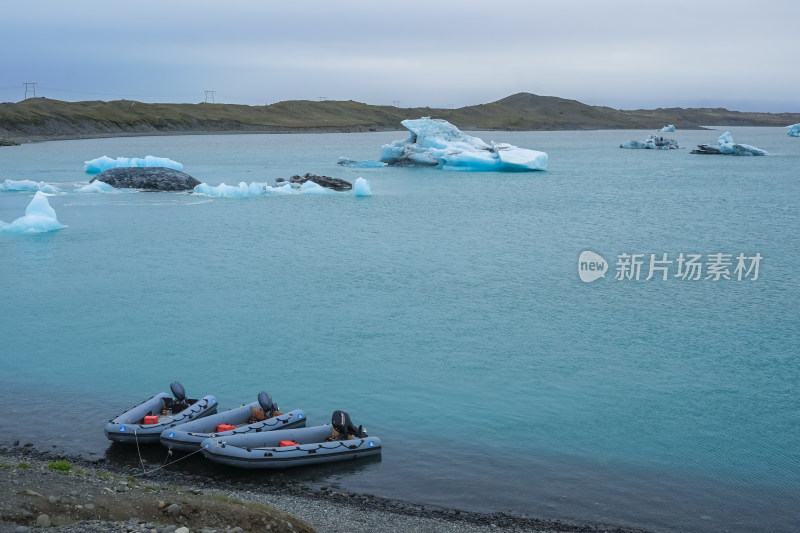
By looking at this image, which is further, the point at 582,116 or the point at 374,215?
the point at 582,116

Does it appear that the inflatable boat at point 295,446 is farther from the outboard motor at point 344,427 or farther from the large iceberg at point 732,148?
the large iceberg at point 732,148

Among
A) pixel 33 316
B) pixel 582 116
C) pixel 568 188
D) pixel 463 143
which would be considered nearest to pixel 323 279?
pixel 33 316

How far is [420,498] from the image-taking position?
25.4 ft

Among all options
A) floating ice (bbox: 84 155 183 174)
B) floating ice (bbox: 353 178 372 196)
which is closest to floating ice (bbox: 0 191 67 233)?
floating ice (bbox: 353 178 372 196)

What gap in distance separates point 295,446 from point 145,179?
30039 millimetres

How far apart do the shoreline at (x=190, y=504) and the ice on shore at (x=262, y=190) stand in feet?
83.8

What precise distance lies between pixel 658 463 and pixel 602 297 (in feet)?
25.4

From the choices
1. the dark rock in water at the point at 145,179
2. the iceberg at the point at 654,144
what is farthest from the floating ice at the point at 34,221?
the iceberg at the point at 654,144

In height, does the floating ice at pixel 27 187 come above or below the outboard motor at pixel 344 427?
above

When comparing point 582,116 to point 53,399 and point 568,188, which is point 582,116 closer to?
point 568,188

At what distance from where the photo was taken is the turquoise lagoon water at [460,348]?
838 cm

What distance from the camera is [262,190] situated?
35.1 meters

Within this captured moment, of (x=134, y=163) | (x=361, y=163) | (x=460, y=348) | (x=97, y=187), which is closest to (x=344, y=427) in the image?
(x=460, y=348)

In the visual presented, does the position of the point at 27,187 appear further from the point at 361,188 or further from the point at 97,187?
the point at 361,188
